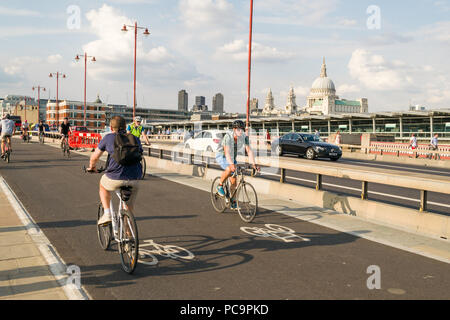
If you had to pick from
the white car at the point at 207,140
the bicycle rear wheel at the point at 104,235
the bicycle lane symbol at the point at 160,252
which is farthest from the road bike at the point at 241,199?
the white car at the point at 207,140

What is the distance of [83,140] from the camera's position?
30.2m

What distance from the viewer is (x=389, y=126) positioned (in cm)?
4641

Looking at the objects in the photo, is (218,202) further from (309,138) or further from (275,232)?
(309,138)

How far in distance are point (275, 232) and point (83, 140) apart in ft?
83.6

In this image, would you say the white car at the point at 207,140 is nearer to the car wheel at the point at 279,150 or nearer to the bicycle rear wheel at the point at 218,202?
the car wheel at the point at 279,150

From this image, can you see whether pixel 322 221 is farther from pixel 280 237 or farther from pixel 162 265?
pixel 162 265

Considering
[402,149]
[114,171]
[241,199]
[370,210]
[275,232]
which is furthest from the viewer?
[402,149]

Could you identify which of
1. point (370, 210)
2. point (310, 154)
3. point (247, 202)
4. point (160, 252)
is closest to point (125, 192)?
point (160, 252)

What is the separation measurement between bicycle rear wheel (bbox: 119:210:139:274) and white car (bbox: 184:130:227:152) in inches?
750

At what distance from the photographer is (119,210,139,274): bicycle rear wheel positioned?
4.97m

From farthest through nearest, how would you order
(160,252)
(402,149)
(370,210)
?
(402,149) < (370,210) < (160,252)
